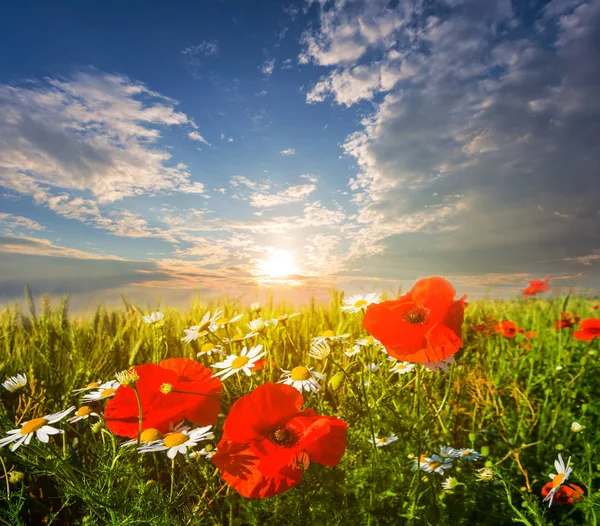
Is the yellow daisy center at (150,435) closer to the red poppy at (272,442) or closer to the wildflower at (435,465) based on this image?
the red poppy at (272,442)

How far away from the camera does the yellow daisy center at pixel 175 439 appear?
1.18 m

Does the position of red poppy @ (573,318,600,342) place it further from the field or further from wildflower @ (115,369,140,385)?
wildflower @ (115,369,140,385)

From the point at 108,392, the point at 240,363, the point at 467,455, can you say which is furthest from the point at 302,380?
the point at 467,455

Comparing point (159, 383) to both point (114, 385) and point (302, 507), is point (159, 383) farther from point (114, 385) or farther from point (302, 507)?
point (302, 507)

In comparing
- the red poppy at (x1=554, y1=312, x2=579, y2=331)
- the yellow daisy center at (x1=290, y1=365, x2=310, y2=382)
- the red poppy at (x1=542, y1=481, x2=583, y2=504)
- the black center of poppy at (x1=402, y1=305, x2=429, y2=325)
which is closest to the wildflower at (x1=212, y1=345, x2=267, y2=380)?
the yellow daisy center at (x1=290, y1=365, x2=310, y2=382)

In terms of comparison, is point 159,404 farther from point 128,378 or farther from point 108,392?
point 108,392

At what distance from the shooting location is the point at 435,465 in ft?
5.47

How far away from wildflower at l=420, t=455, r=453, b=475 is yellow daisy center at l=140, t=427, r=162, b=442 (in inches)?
39.2

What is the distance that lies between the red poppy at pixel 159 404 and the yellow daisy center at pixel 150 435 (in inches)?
0.6

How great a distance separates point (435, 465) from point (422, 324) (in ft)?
2.18

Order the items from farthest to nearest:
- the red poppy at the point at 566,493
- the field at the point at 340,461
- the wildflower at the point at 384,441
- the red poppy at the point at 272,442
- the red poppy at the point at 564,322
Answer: the red poppy at the point at 564,322, the wildflower at the point at 384,441, the red poppy at the point at 566,493, the field at the point at 340,461, the red poppy at the point at 272,442

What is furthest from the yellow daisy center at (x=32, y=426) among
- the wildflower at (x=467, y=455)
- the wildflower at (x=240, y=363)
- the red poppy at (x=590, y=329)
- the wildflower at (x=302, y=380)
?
the red poppy at (x=590, y=329)

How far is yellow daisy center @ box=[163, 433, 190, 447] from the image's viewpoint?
3.89 ft

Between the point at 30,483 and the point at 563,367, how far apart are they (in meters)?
3.30
